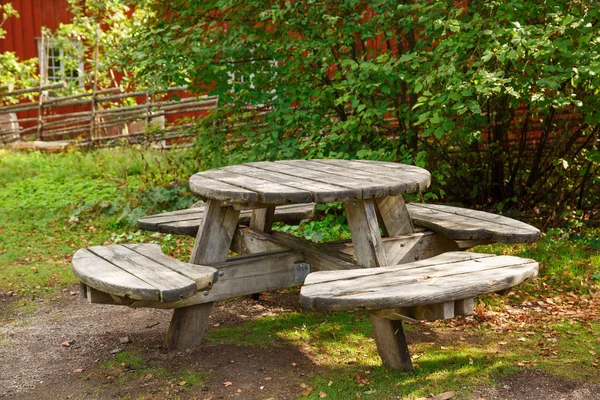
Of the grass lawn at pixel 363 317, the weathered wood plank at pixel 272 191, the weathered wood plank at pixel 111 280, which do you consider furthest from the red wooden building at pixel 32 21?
the weathered wood plank at pixel 272 191

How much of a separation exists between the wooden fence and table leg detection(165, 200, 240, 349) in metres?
8.69

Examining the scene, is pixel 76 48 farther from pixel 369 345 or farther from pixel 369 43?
pixel 369 345

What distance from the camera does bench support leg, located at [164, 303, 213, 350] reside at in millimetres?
3771

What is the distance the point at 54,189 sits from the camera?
9164mm

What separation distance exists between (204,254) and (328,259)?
0.71m

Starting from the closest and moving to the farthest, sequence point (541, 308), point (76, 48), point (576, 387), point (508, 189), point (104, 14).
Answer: point (576, 387), point (541, 308), point (508, 189), point (104, 14), point (76, 48)

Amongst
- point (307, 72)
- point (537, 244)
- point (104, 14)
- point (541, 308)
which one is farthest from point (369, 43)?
point (104, 14)

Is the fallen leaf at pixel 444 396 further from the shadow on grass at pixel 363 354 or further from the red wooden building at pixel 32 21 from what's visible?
the red wooden building at pixel 32 21

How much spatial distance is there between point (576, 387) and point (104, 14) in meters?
12.1

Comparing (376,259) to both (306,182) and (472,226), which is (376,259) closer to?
(306,182)

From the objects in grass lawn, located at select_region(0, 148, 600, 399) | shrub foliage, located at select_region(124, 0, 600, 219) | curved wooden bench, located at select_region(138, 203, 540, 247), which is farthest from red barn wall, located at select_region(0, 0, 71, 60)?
curved wooden bench, located at select_region(138, 203, 540, 247)

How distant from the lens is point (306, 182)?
355 centimetres

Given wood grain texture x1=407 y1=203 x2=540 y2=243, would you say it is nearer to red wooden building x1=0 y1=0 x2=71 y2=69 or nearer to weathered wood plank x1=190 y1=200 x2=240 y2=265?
weathered wood plank x1=190 y1=200 x2=240 y2=265

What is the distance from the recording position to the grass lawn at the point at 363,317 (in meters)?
3.56
